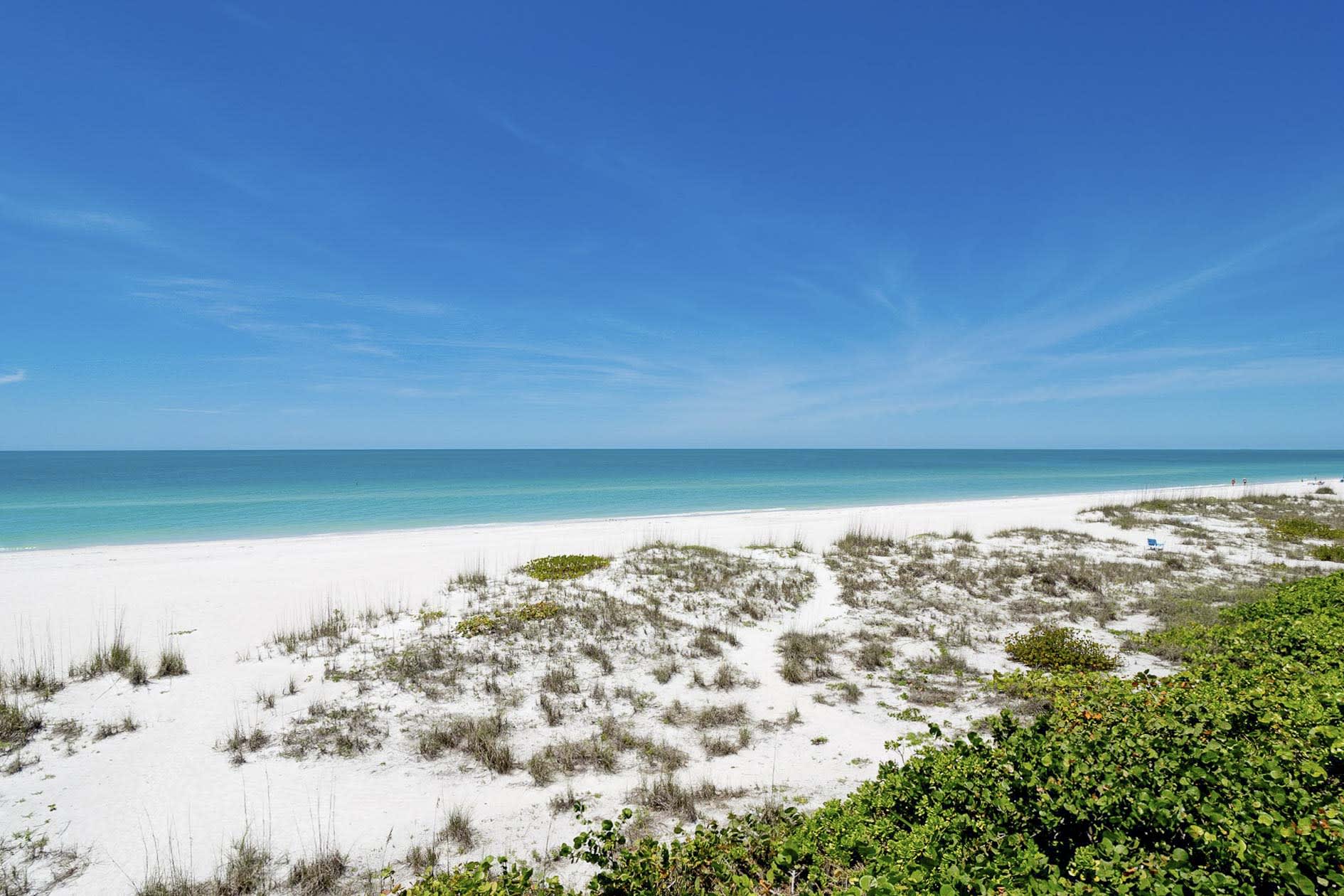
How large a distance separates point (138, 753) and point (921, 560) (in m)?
18.4

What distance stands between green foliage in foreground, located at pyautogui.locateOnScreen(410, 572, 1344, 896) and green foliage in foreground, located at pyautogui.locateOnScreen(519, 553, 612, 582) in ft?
36.0

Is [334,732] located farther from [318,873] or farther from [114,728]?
[318,873]

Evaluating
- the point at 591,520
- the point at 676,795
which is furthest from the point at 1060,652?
the point at 591,520

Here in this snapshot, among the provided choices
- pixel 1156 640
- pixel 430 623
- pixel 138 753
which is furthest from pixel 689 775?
pixel 1156 640

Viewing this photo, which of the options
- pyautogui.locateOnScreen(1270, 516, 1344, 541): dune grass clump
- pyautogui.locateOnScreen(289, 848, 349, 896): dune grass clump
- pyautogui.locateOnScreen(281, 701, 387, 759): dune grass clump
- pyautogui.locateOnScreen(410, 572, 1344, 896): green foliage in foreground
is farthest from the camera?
pyautogui.locateOnScreen(1270, 516, 1344, 541): dune grass clump

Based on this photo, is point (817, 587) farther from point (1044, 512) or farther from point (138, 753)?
point (1044, 512)

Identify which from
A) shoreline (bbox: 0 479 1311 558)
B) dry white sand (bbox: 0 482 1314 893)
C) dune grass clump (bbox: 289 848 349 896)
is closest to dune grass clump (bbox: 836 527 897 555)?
dry white sand (bbox: 0 482 1314 893)

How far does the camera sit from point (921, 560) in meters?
18.5

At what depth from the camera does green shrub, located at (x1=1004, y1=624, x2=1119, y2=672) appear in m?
9.77

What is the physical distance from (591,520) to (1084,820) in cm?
3138

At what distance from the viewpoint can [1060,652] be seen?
1023cm

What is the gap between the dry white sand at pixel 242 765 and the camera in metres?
5.92

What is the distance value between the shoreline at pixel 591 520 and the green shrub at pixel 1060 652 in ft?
77.5

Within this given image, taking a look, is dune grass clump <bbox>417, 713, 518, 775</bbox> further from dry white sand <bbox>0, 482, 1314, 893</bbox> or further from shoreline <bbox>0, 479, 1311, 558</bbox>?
shoreline <bbox>0, 479, 1311, 558</bbox>
